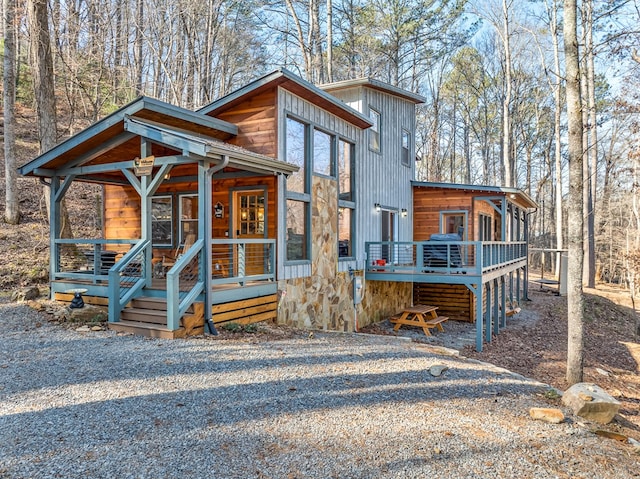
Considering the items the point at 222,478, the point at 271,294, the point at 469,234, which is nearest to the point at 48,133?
the point at 271,294

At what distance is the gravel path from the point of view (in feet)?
10.3

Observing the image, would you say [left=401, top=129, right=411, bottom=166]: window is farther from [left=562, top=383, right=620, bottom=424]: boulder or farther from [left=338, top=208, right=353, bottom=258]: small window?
[left=562, top=383, right=620, bottom=424]: boulder

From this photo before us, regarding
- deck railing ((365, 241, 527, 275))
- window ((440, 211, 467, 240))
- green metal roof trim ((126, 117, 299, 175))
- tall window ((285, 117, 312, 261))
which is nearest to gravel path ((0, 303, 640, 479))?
green metal roof trim ((126, 117, 299, 175))

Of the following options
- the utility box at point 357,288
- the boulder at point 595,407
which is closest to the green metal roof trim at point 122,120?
the utility box at point 357,288

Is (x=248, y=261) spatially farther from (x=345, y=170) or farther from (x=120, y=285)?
(x=345, y=170)

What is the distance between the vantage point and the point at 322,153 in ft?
31.9

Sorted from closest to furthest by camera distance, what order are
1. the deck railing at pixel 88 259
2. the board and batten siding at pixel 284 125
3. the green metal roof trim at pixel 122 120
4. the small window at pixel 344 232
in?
the green metal roof trim at pixel 122 120, the deck railing at pixel 88 259, the board and batten siding at pixel 284 125, the small window at pixel 344 232

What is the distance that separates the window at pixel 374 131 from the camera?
39.0 ft

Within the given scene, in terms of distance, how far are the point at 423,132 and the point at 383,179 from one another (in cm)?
1727

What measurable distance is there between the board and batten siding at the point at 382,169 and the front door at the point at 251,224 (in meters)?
3.20

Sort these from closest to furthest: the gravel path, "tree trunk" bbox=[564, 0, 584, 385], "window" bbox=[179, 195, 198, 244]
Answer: the gravel path < "tree trunk" bbox=[564, 0, 584, 385] < "window" bbox=[179, 195, 198, 244]

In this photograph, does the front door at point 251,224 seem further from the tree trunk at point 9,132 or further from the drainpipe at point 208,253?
the tree trunk at point 9,132

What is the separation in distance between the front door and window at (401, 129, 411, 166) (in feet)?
21.8

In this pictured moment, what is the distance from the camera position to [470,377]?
5.34 meters
